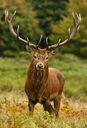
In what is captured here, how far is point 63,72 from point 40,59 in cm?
2420

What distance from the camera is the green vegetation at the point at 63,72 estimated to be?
26.6 meters

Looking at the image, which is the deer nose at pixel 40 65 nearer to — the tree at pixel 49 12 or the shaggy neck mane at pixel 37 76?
the shaggy neck mane at pixel 37 76

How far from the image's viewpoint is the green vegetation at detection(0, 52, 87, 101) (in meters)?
26.6

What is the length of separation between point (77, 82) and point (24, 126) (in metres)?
23.0

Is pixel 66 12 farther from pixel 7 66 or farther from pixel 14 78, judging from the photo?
pixel 14 78

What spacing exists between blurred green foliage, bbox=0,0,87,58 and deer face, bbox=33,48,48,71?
31733 mm

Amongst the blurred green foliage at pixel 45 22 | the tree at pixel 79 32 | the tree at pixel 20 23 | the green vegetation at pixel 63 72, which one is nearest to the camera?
the green vegetation at pixel 63 72

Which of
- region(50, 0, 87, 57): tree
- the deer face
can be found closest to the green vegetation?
region(50, 0, 87, 57): tree

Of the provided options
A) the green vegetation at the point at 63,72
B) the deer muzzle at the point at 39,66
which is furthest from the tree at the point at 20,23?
the deer muzzle at the point at 39,66

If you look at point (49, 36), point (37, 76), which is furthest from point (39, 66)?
point (49, 36)

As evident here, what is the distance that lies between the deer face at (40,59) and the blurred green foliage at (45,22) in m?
31.7

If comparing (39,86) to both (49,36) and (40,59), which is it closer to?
(40,59)

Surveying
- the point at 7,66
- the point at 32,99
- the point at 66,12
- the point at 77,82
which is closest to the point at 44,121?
the point at 32,99

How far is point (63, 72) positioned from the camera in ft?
116
